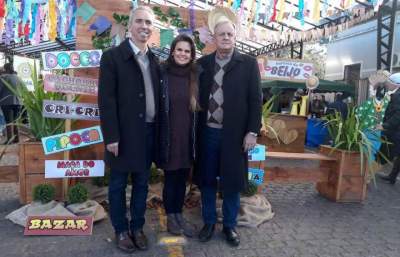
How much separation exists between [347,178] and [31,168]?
3.71 meters

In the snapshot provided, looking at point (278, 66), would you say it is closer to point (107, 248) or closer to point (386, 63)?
point (107, 248)

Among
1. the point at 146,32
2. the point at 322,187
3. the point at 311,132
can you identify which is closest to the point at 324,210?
the point at 322,187

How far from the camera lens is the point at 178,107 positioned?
2.97m

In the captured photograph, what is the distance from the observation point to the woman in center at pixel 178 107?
115 inches

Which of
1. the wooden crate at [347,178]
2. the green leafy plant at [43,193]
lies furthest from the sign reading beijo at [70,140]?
the wooden crate at [347,178]

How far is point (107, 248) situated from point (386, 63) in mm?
10014

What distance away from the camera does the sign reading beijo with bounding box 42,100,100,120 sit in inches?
139

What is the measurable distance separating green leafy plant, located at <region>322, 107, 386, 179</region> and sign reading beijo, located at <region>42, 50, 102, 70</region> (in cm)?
301

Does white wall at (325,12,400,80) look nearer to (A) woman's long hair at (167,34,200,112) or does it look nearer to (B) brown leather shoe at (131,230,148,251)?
(A) woman's long hair at (167,34,200,112)

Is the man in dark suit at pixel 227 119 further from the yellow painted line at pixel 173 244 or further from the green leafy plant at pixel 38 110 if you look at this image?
the green leafy plant at pixel 38 110

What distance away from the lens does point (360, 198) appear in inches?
178

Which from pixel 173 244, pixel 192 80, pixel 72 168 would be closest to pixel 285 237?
pixel 173 244

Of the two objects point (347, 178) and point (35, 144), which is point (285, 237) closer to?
point (347, 178)

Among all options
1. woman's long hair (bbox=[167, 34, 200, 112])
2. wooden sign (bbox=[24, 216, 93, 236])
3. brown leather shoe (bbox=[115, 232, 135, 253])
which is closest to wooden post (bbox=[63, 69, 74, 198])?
wooden sign (bbox=[24, 216, 93, 236])
